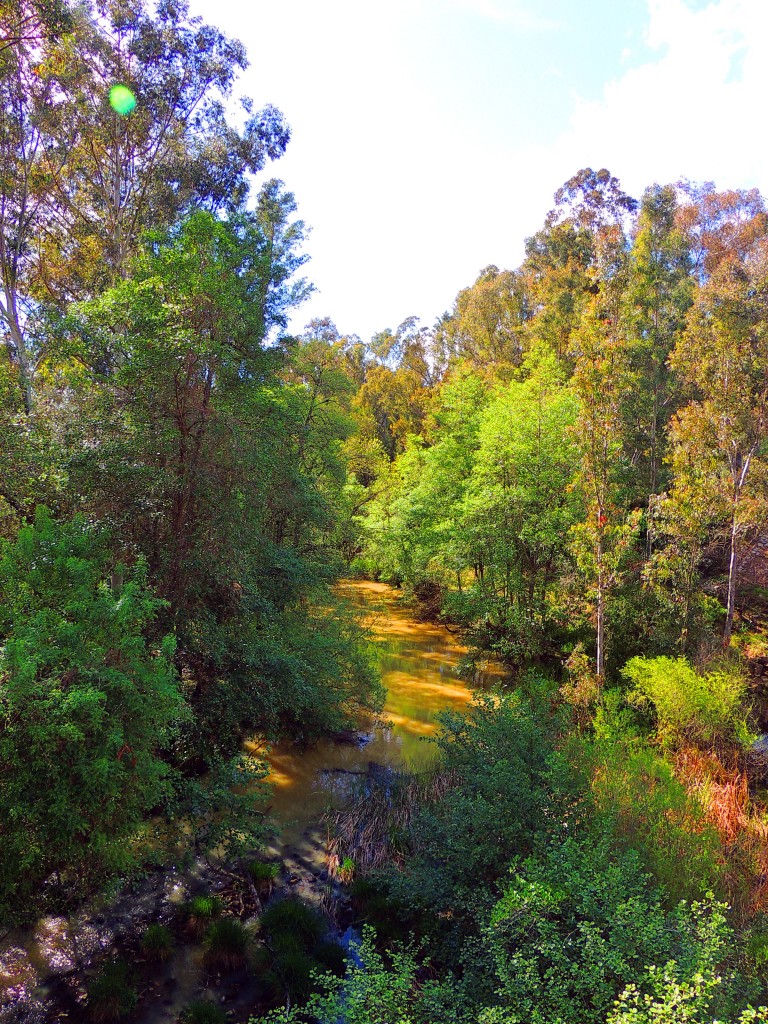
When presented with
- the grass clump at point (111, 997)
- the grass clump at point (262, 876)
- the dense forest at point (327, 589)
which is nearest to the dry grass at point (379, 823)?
the dense forest at point (327, 589)

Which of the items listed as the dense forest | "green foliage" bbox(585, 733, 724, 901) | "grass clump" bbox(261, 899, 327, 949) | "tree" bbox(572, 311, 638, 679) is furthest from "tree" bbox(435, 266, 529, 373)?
"grass clump" bbox(261, 899, 327, 949)

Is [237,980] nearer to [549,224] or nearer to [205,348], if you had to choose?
[205,348]

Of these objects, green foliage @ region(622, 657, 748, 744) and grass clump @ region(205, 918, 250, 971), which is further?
green foliage @ region(622, 657, 748, 744)

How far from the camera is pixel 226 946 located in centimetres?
631

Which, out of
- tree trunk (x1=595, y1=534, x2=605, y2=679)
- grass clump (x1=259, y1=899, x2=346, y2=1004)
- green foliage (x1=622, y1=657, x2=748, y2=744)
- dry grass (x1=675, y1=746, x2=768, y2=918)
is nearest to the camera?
grass clump (x1=259, y1=899, x2=346, y2=1004)

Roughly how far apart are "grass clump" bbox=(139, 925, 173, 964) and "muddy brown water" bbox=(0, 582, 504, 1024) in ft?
0.41

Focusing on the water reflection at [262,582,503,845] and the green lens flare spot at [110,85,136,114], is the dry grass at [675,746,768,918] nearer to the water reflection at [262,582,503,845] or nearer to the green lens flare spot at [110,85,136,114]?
the water reflection at [262,582,503,845]

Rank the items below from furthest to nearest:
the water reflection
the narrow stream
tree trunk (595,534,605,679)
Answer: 1. tree trunk (595,534,605,679)
2. the water reflection
3. the narrow stream

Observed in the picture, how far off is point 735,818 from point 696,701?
196 centimetres

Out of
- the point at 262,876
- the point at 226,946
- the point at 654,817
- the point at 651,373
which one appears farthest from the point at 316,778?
the point at 651,373

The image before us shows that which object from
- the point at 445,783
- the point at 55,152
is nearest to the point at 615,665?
the point at 445,783

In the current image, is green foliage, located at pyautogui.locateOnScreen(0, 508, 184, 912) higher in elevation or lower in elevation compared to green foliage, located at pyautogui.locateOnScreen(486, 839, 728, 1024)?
higher

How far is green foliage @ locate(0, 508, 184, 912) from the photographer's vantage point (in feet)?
14.6

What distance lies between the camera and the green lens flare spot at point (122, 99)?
14575 millimetres
